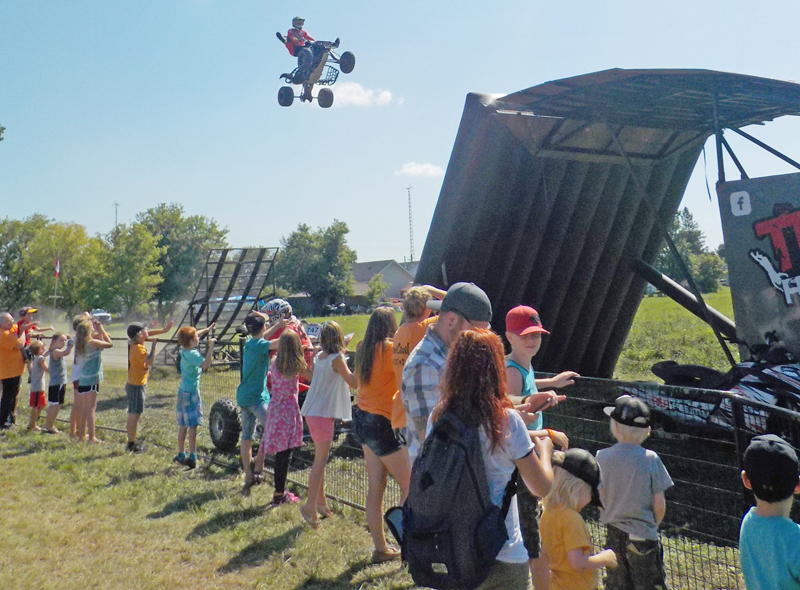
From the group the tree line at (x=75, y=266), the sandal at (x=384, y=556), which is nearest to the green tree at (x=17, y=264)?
the tree line at (x=75, y=266)

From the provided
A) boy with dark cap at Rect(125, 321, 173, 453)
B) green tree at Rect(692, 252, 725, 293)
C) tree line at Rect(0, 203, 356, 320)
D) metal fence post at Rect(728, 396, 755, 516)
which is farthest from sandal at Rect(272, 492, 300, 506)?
green tree at Rect(692, 252, 725, 293)

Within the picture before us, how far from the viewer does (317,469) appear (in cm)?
565

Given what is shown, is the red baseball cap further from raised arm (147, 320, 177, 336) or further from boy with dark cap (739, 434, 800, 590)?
raised arm (147, 320, 177, 336)

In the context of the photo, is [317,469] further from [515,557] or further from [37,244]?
[37,244]

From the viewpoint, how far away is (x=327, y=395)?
5707 millimetres

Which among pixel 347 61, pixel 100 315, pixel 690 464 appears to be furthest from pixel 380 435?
pixel 347 61

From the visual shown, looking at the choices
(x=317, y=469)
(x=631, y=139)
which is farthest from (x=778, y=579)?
(x=631, y=139)

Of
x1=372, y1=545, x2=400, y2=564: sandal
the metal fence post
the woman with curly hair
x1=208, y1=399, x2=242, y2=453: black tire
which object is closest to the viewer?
the woman with curly hair

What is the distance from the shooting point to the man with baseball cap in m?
3.23

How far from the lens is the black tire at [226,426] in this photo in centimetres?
833

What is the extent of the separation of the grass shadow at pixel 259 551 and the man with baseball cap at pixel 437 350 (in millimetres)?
2547

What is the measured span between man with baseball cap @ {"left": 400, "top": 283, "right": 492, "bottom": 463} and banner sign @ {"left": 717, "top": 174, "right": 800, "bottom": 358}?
19.7 feet

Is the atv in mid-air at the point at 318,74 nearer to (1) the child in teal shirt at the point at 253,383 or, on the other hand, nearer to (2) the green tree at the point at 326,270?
(1) the child in teal shirt at the point at 253,383

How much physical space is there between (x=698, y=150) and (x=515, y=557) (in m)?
8.58
